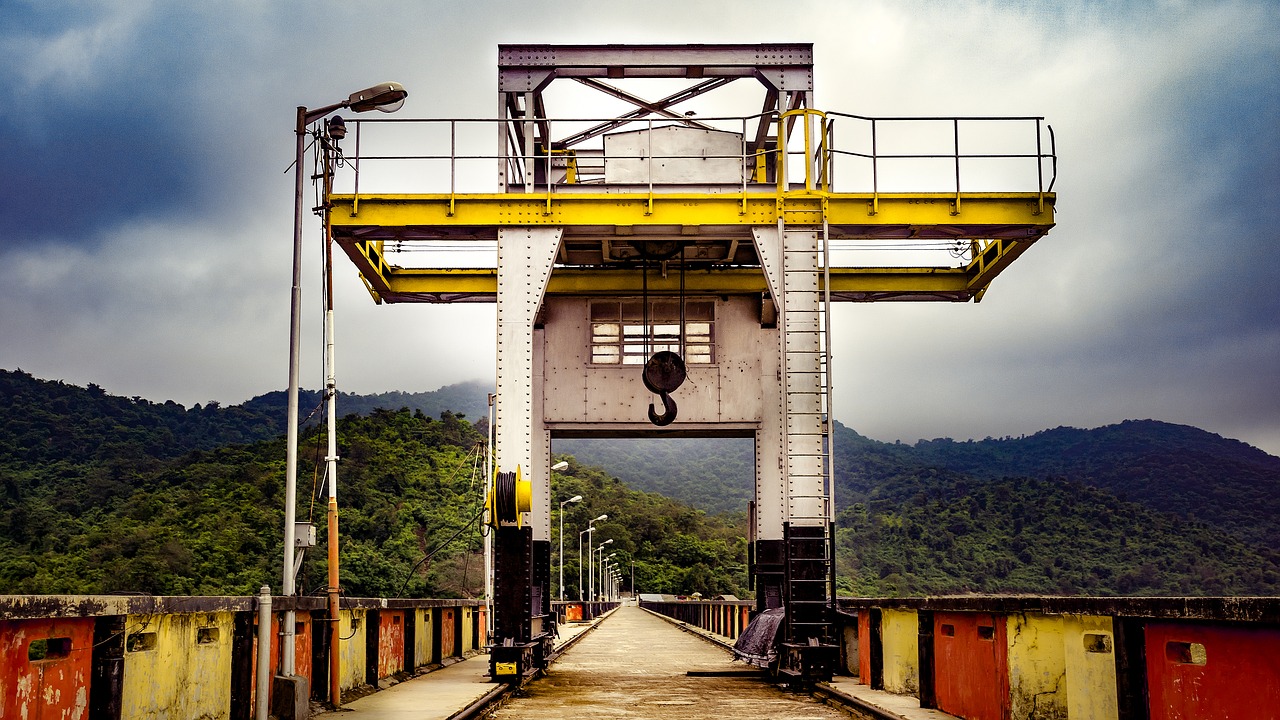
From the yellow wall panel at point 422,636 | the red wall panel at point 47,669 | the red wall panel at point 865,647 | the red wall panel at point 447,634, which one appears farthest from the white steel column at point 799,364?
the red wall panel at point 47,669

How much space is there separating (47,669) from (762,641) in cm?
1439

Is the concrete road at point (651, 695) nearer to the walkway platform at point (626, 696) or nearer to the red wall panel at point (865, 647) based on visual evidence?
the walkway platform at point (626, 696)

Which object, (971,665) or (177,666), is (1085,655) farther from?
(177,666)

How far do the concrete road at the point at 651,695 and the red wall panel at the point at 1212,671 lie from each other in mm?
5424

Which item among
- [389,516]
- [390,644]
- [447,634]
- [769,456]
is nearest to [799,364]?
[769,456]

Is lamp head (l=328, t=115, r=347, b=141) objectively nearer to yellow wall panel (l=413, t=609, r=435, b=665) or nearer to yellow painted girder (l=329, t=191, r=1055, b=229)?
yellow painted girder (l=329, t=191, r=1055, b=229)

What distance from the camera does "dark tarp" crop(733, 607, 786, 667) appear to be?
18.0m

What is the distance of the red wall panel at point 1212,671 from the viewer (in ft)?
19.4

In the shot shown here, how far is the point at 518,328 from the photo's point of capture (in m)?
17.3

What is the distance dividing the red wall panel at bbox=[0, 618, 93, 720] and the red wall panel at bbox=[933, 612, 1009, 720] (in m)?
7.05

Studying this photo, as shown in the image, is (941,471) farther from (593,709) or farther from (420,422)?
(593,709)

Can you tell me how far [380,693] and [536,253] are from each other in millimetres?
Answer: 6671

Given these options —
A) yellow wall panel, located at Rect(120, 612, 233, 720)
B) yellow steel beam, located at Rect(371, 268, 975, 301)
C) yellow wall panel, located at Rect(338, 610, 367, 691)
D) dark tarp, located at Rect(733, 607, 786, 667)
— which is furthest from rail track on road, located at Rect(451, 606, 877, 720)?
yellow steel beam, located at Rect(371, 268, 975, 301)

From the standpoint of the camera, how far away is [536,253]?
1748 cm
